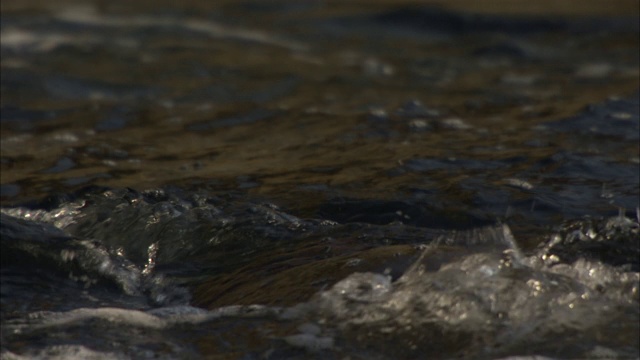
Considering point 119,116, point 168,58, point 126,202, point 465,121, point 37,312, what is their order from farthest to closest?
point 168,58 < point 119,116 < point 465,121 < point 126,202 < point 37,312

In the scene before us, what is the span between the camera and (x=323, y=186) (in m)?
4.56

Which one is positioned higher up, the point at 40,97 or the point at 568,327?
the point at 568,327

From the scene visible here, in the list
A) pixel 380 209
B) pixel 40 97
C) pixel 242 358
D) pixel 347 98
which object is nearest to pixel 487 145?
pixel 380 209

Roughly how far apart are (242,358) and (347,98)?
Result: 3.89m

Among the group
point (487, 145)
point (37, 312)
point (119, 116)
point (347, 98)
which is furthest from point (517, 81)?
point (37, 312)

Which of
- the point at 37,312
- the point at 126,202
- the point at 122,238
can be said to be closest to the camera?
the point at 37,312

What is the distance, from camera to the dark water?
2.96 m

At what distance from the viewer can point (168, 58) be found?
791 cm

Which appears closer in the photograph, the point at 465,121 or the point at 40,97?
the point at 465,121

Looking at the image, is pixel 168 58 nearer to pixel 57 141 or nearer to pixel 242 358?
pixel 57 141

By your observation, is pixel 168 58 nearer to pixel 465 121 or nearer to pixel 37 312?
pixel 465 121

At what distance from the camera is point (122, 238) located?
4.03 metres

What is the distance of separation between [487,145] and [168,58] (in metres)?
3.37

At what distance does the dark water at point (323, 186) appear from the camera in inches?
116
